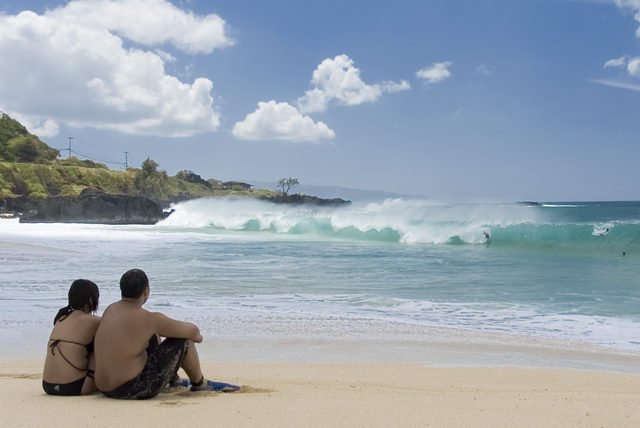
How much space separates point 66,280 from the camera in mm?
14977

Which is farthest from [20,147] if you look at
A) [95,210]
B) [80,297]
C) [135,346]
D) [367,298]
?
[135,346]

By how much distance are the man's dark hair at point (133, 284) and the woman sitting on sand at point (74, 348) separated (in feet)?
1.19

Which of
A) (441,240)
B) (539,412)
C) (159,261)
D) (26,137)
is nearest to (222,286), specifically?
(159,261)

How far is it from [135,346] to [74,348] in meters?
0.51

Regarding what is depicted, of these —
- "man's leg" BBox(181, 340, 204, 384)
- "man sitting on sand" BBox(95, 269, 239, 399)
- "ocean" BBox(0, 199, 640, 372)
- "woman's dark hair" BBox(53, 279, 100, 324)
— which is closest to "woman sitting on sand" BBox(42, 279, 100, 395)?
"woman's dark hair" BBox(53, 279, 100, 324)

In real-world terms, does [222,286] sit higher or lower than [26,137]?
lower

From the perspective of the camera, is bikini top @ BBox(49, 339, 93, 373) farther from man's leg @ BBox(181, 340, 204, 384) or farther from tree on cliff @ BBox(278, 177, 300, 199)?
tree on cliff @ BBox(278, 177, 300, 199)

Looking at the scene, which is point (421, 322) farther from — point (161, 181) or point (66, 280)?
point (161, 181)

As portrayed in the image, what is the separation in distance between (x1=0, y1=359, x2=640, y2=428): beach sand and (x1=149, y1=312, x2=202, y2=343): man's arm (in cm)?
49

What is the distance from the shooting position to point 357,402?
5.11 metres

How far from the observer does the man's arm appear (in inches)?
196

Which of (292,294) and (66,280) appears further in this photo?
(66,280)

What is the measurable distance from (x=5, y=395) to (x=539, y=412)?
401cm

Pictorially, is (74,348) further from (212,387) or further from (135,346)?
(212,387)
